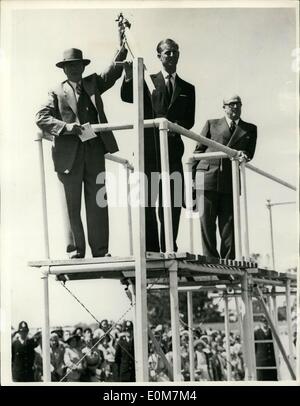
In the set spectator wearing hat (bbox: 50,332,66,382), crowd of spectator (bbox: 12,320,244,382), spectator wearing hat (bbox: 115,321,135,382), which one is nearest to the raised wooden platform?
crowd of spectator (bbox: 12,320,244,382)

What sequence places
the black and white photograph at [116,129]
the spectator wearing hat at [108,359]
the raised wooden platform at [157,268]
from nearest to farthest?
the raised wooden platform at [157,268], the black and white photograph at [116,129], the spectator wearing hat at [108,359]

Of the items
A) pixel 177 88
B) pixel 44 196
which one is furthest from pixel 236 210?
pixel 44 196

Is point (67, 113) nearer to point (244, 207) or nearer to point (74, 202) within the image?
point (74, 202)

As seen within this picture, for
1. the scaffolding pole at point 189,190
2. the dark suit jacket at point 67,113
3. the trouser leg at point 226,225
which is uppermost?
the dark suit jacket at point 67,113

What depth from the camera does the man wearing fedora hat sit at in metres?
6.55

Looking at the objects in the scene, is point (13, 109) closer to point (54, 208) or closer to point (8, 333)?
point (54, 208)

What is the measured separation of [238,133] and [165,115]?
1217 mm

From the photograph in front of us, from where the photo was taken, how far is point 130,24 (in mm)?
6539

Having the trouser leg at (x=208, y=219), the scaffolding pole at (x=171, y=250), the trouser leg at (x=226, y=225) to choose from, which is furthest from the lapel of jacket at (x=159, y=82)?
the trouser leg at (x=226, y=225)

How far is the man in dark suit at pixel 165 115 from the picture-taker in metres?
6.72

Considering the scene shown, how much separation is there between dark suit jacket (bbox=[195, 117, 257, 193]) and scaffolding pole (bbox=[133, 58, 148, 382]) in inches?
83.3

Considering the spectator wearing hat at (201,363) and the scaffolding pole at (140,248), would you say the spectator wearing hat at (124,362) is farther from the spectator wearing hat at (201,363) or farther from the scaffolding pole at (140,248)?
the scaffolding pole at (140,248)

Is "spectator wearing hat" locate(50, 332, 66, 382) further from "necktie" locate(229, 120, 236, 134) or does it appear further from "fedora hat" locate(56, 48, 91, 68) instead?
"fedora hat" locate(56, 48, 91, 68)
